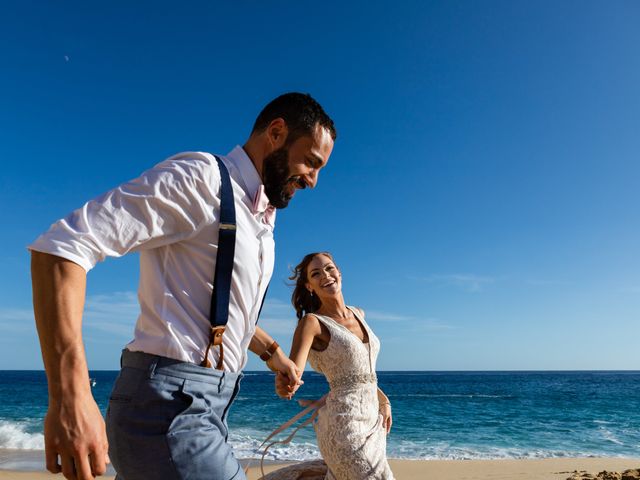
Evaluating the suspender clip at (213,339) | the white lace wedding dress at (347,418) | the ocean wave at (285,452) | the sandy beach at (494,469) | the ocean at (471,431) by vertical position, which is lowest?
the ocean at (471,431)

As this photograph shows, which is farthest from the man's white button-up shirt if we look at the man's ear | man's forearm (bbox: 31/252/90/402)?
the man's ear

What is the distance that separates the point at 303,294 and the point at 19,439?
750 inches

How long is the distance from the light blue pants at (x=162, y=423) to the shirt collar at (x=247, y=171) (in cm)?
55

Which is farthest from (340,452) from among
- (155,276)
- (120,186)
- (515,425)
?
(515,425)

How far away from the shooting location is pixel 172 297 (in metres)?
1.52

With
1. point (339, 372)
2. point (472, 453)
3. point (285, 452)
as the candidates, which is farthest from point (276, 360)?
point (472, 453)

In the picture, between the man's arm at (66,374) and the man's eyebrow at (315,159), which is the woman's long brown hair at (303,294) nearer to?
the man's eyebrow at (315,159)

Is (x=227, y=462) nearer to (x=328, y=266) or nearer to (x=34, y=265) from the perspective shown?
(x=34, y=265)

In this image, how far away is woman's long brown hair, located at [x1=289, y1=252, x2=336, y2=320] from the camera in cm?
462

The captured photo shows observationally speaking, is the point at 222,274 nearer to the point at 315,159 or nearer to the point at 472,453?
the point at 315,159

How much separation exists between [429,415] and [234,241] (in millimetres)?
30419

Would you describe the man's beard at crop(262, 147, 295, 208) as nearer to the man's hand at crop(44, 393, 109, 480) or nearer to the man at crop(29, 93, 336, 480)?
the man at crop(29, 93, 336, 480)

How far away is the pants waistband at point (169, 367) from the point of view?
4.87ft

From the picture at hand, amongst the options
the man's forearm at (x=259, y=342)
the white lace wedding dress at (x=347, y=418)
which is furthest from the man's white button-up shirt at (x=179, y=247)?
the white lace wedding dress at (x=347, y=418)
